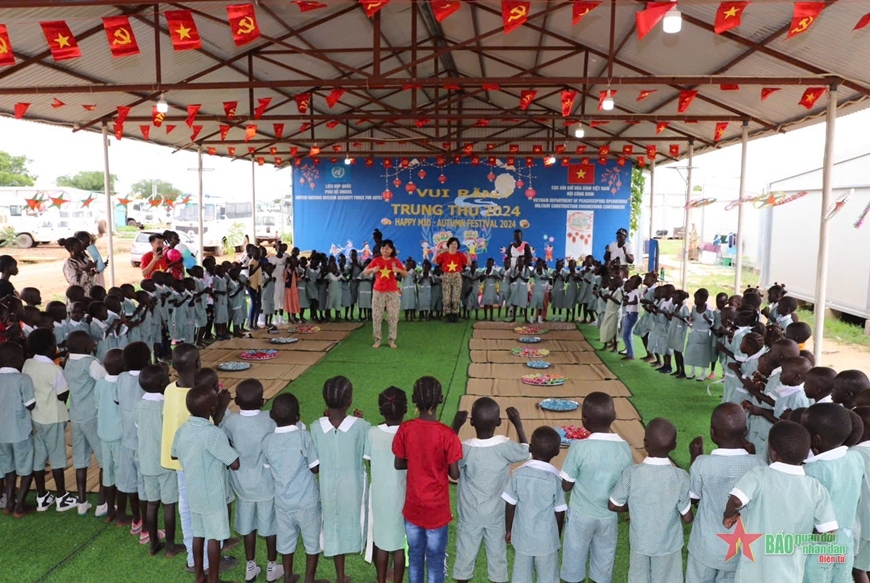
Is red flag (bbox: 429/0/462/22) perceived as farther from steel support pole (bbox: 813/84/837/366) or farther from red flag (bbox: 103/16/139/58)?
steel support pole (bbox: 813/84/837/366)

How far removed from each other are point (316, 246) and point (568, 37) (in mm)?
11215

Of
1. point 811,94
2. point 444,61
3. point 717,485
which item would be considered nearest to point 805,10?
point 811,94

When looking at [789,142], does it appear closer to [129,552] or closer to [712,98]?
[712,98]

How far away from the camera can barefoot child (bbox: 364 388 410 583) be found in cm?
330

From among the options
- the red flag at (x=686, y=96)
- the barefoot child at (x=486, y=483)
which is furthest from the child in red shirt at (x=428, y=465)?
the red flag at (x=686, y=96)

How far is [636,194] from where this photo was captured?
18703 mm

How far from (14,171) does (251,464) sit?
1667 inches

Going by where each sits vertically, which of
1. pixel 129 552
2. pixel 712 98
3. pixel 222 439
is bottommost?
pixel 129 552

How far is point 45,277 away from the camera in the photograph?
19312 millimetres

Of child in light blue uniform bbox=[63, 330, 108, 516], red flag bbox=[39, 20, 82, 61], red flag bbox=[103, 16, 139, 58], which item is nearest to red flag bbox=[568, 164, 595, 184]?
red flag bbox=[103, 16, 139, 58]

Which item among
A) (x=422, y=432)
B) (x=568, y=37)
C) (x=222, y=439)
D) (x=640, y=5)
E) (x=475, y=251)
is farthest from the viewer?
(x=475, y=251)

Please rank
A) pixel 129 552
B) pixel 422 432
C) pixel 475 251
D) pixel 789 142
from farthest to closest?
pixel 789 142, pixel 475 251, pixel 129 552, pixel 422 432

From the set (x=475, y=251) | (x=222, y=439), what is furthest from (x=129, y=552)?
(x=475, y=251)

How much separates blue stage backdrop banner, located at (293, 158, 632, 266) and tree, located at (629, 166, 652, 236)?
43 centimetres
